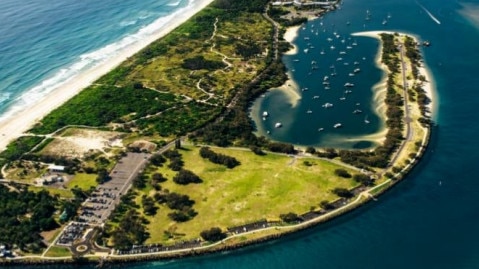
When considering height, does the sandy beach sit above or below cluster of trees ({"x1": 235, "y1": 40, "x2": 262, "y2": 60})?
below

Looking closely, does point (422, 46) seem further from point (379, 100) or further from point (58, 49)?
point (58, 49)

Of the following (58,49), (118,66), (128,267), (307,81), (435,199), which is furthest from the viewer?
(58,49)

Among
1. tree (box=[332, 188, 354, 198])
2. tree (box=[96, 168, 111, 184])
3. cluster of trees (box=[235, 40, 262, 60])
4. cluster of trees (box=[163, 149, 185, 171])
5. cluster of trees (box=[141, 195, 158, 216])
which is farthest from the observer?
cluster of trees (box=[235, 40, 262, 60])

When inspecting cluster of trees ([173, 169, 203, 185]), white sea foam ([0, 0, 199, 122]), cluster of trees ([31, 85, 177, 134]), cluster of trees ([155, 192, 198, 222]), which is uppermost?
white sea foam ([0, 0, 199, 122])

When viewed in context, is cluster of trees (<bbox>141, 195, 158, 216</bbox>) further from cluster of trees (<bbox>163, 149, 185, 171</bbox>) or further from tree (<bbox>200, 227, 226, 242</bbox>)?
tree (<bbox>200, 227, 226, 242</bbox>)

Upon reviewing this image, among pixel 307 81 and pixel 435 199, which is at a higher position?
pixel 307 81

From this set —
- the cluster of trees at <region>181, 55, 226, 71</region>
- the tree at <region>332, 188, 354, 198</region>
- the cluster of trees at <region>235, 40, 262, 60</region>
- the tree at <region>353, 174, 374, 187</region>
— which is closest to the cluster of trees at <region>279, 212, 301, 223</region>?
the tree at <region>332, 188, 354, 198</region>

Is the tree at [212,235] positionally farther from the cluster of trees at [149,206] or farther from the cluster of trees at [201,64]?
the cluster of trees at [201,64]

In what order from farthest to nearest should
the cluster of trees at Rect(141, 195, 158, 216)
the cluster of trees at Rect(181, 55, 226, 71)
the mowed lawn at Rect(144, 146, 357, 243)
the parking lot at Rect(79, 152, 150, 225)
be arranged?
1. the cluster of trees at Rect(181, 55, 226, 71)
2. the cluster of trees at Rect(141, 195, 158, 216)
3. the parking lot at Rect(79, 152, 150, 225)
4. the mowed lawn at Rect(144, 146, 357, 243)

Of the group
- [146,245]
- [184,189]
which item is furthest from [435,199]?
[146,245]
